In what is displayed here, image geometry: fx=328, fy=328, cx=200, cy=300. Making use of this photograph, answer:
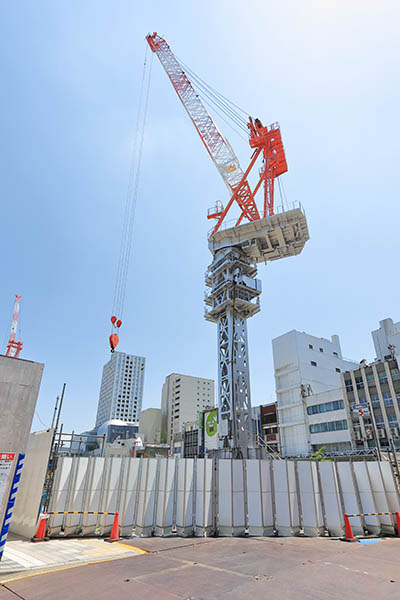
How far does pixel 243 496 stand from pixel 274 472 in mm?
1470

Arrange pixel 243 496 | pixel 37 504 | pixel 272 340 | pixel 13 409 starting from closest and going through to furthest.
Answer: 1. pixel 13 409
2. pixel 37 504
3. pixel 243 496
4. pixel 272 340

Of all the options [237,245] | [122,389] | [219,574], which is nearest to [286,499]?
[219,574]

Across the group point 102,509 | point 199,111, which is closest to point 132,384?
point 199,111

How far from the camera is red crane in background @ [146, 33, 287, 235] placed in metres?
40.1

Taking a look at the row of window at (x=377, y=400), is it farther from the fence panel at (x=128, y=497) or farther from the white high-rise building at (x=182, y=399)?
the white high-rise building at (x=182, y=399)

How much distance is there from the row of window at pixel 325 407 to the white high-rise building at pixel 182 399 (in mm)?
A: 72739

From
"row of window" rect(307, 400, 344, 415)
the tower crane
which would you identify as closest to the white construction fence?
the tower crane

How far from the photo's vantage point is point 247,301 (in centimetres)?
3306

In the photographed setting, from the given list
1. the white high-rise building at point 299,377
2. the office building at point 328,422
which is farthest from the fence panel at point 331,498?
the white high-rise building at point 299,377

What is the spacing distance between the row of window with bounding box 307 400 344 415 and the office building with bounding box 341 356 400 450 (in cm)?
209

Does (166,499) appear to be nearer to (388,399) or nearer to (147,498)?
(147,498)

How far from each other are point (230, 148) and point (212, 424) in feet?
192

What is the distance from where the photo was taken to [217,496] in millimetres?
11953

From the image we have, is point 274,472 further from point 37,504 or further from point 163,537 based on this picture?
point 37,504
